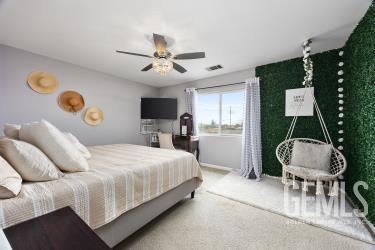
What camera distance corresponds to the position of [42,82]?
292cm

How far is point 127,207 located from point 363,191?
2806mm

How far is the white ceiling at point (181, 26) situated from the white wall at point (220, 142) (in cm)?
94

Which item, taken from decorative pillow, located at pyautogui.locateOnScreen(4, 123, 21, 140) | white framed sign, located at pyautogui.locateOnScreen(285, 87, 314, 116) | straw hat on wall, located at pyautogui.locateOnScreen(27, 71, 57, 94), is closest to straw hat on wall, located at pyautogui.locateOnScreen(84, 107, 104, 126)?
straw hat on wall, located at pyautogui.locateOnScreen(27, 71, 57, 94)

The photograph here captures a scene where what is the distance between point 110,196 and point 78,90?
295 centimetres

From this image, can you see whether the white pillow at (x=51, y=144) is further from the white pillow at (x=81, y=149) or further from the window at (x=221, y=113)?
the window at (x=221, y=113)

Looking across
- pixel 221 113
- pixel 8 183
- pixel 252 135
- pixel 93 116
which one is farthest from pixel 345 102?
pixel 93 116

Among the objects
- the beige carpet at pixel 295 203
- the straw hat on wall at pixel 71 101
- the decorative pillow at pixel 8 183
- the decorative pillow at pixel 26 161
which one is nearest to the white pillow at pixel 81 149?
the decorative pillow at pixel 26 161

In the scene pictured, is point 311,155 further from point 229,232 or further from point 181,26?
point 181,26

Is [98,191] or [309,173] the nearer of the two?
[98,191]

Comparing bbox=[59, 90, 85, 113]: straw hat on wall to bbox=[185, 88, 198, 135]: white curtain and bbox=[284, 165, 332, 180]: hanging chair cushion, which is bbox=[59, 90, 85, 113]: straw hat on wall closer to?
bbox=[185, 88, 198, 135]: white curtain

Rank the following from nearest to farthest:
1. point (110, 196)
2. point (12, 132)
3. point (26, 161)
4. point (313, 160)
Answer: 1. point (26, 161)
2. point (110, 196)
3. point (12, 132)
4. point (313, 160)

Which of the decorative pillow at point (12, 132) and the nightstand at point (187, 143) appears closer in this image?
the decorative pillow at point (12, 132)

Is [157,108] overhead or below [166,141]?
overhead

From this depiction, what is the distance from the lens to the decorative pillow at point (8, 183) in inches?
37.7
